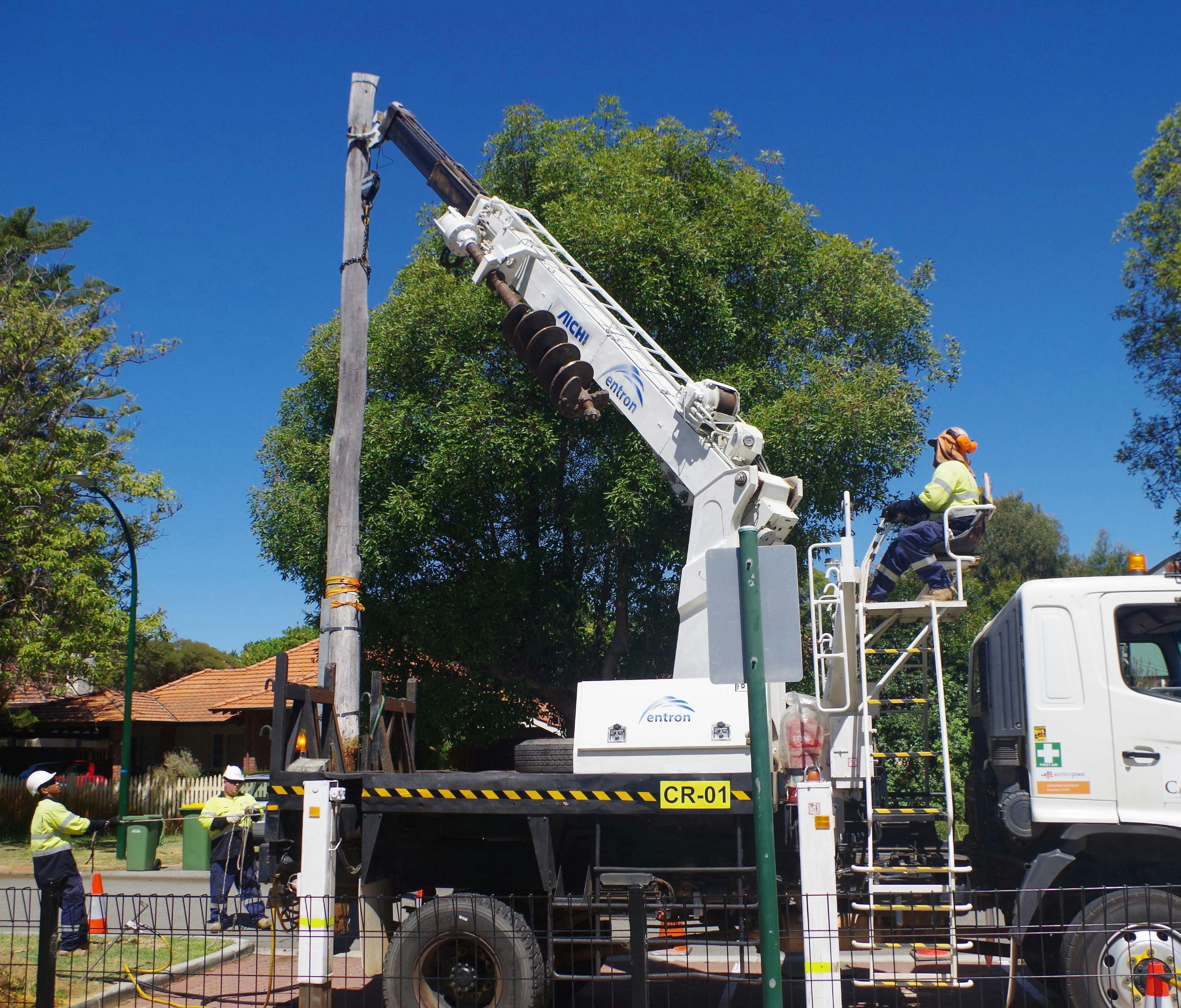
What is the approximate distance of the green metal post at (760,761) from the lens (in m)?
4.23

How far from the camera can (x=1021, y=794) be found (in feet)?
21.6

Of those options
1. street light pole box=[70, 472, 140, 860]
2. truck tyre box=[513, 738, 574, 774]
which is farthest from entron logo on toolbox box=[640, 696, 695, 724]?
street light pole box=[70, 472, 140, 860]

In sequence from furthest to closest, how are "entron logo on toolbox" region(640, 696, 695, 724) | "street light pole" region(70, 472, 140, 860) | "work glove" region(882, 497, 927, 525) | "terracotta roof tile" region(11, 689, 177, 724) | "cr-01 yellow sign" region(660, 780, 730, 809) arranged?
1. "terracotta roof tile" region(11, 689, 177, 724)
2. "street light pole" region(70, 472, 140, 860)
3. "work glove" region(882, 497, 927, 525)
4. "entron logo on toolbox" region(640, 696, 695, 724)
5. "cr-01 yellow sign" region(660, 780, 730, 809)

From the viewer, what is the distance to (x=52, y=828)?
378 inches

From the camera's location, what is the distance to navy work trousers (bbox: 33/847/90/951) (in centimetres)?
877

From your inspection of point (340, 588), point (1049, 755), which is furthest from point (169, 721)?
point (1049, 755)

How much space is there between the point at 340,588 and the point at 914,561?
476 centimetres

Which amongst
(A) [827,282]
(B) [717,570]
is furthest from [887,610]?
(A) [827,282]

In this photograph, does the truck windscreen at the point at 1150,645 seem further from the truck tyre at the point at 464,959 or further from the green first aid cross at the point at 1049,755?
the truck tyre at the point at 464,959

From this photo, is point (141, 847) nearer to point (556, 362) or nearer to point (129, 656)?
point (129, 656)

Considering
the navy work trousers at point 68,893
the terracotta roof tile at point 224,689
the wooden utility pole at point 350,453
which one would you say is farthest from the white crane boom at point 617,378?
the terracotta roof tile at point 224,689

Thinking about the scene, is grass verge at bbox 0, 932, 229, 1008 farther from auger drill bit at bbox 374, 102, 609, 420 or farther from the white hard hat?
auger drill bit at bbox 374, 102, 609, 420

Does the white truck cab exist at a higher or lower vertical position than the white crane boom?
lower

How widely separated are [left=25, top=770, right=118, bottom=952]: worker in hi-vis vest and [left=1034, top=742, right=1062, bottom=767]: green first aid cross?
7.75 m
